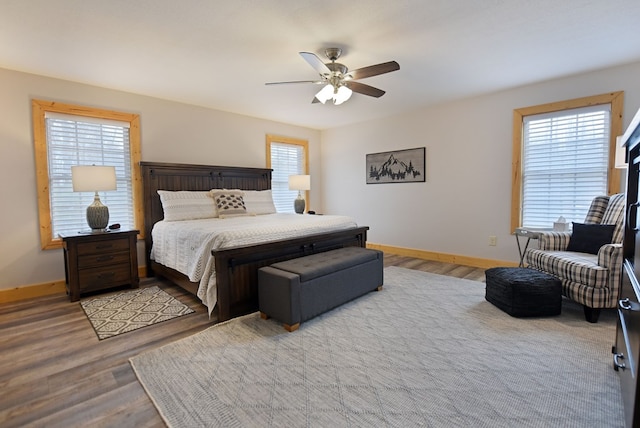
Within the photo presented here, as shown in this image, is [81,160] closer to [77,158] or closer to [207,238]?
[77,158]

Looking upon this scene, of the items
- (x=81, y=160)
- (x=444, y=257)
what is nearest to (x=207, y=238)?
(x=81, y=160)

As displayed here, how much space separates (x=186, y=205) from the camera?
156 inches

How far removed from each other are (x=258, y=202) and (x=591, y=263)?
385 centimetres

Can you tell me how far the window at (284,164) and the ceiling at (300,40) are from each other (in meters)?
1.81

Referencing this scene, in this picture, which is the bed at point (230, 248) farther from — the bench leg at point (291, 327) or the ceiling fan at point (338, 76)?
the ceiling fan at point (338, 76)

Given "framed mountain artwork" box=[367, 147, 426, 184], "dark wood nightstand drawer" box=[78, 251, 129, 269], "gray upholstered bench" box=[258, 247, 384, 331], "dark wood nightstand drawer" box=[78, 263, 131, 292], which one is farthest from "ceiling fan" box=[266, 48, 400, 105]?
"dark wood nightstand drawer" box=[78, 263, 131, 292]

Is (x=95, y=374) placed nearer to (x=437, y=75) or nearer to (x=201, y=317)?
(x=201, y=317)

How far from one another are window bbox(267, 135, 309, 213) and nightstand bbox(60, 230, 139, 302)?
2.62 metres

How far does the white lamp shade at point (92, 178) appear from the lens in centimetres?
324

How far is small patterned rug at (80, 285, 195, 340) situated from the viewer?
2.63 metres

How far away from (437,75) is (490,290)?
2420mm

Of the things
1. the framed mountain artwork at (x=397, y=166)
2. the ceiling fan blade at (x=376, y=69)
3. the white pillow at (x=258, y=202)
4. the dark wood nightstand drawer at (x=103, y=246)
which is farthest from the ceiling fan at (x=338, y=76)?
the dark wood nightstand drawer at (x=103, y=246)

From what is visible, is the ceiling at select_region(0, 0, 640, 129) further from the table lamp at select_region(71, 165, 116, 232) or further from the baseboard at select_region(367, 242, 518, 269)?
the baseboard at select_region(367, 242, 518, 269)

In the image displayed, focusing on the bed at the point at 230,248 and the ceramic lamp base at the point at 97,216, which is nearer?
the bed at the point at 230,248
